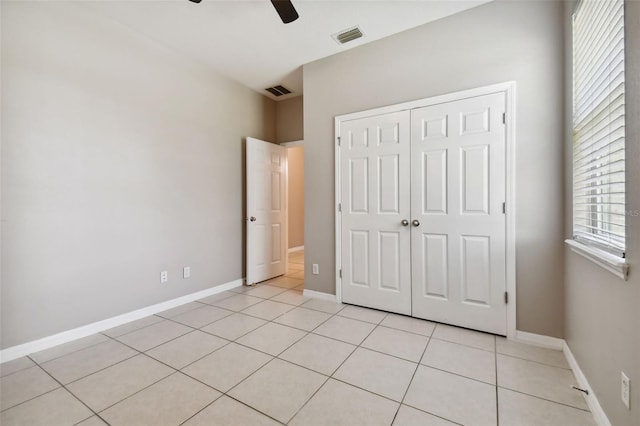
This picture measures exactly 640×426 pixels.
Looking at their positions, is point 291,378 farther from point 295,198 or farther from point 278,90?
point 295,198

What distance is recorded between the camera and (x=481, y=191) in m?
2.37

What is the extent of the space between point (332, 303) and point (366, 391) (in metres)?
1.52

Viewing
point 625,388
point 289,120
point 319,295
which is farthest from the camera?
point 289,120

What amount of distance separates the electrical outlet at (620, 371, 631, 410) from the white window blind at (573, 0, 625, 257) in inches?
20.5

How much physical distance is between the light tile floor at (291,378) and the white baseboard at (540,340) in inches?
2.7

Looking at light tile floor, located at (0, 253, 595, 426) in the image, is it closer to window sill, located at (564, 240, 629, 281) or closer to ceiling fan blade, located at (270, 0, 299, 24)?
window sill, located at (564, 240, 629, 281)

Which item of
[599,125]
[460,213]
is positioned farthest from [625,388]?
[460,213]

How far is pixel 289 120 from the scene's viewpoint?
452cm

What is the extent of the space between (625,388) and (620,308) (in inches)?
12.9

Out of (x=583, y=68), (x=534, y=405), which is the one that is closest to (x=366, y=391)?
(x=534, y=405)

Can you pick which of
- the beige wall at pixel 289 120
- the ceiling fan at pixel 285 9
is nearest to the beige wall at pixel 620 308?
the ceiling fan at pixel 285 9

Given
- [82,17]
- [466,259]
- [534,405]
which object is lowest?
[534,405]

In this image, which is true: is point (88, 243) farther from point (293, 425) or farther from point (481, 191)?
point (481, 191)

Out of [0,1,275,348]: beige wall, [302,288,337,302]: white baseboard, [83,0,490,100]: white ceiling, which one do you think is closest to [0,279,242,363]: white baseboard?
[0,1,275,348]: beige wall
